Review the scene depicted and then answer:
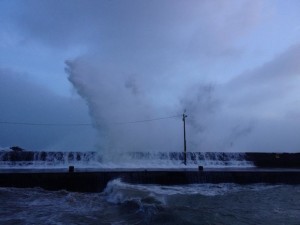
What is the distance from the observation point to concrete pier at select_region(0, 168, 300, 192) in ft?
58.0

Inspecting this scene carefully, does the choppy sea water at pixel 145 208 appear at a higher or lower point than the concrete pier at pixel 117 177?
lower

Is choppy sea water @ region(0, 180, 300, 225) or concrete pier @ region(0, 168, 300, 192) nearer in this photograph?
choppy sea water @ region(0, 180, 300, 225)

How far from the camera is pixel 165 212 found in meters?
10.6

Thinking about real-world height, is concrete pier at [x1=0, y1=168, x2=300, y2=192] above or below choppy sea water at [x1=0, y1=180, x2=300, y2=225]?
above

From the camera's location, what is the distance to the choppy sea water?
33.3 feet

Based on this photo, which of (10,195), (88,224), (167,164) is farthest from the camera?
(167,164)

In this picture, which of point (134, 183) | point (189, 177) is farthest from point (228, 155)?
point (134, 183)

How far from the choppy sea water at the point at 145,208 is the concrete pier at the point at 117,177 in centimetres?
80

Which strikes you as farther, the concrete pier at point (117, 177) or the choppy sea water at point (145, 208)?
the concrete pier at point (117, 177)

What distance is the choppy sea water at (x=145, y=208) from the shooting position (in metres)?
10.2

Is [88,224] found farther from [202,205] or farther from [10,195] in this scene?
[10,195]

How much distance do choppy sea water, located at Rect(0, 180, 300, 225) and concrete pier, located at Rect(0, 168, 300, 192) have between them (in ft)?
2.64

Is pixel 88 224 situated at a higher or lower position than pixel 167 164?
lower

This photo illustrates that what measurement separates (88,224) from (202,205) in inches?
186
